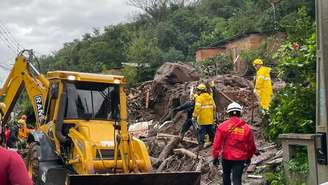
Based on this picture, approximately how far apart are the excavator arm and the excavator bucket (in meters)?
3.38

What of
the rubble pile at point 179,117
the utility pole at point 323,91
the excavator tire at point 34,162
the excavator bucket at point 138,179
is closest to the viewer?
the utility pole at point 323,91

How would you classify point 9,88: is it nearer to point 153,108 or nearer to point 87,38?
point 153,108

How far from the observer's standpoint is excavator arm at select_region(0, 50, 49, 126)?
40.8 ft

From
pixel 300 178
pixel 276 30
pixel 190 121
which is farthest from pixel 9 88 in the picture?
pixel 276 30

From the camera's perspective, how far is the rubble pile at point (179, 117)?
13.4 meters

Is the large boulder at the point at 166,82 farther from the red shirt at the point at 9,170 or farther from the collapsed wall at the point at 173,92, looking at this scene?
the red shirt at the point at 9,170

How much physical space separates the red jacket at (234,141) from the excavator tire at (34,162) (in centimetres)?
350

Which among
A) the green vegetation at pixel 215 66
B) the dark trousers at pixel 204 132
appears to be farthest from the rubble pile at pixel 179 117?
the green vegetation at pixel 215 66

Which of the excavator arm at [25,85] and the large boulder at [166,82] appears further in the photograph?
the large boulder at [166,82]

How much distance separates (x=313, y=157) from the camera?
8.63 m

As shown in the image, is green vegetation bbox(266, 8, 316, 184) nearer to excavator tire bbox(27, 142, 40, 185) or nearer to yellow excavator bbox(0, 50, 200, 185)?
yellow excavator bbox(0, 50, 200, 185)

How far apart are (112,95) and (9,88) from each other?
3.89 m

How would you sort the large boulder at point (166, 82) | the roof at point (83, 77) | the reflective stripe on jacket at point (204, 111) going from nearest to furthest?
1. the roof at point (83, 77)
2. the reflective stripe on jacket at point (204, 111)
3. the large boulder at point (166, 82)

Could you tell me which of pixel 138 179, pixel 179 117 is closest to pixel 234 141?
pixel 138 179
